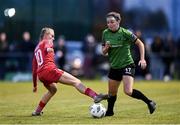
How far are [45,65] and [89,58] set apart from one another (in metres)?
19.1

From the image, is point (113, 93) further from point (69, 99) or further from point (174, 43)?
point (174, 43)

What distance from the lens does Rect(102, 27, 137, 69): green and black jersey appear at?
14383 millimetres

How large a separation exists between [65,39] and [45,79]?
21.3 metres

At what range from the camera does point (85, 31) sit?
3609 cm

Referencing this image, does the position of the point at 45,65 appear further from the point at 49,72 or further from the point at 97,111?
the point at 97,111

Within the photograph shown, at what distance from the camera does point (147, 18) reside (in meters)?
36.6

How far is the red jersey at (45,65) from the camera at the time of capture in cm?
1438

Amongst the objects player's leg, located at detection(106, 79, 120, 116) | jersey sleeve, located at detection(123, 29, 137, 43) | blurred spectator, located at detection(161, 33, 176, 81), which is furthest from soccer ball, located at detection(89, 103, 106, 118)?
blurred spectator, located at detection(161, 33, 176, 81)

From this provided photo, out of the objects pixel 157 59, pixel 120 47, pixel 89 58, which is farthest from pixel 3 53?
pixel 120 47

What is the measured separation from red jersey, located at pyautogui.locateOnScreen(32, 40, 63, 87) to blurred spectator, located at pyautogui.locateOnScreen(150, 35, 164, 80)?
18.9 metres

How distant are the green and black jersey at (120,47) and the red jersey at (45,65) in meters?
1.16

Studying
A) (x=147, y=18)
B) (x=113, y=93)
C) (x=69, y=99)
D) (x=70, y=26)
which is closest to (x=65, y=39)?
(x=70, y=26)

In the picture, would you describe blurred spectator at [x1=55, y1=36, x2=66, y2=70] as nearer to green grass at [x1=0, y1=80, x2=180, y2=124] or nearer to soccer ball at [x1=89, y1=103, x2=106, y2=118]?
green grass at [x1=0, y1=80, x2=180, y2=124]

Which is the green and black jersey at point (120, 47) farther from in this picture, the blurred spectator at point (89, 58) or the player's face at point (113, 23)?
the blurred spectator at point (89, 58)
